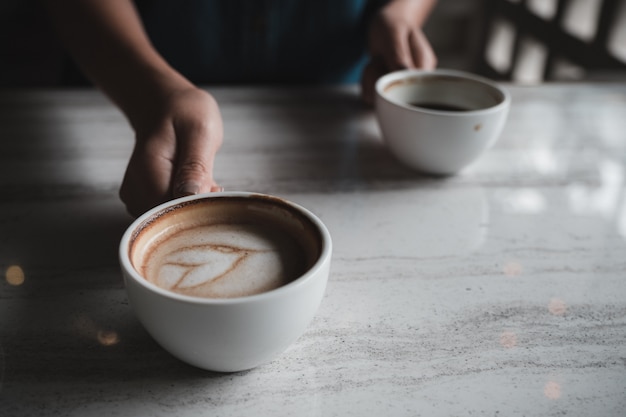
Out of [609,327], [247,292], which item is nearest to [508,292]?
[609,327]

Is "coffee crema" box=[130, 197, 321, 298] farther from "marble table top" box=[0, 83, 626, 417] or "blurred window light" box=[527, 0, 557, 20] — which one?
"blurred window light" box=[527, 0, 557, 20]

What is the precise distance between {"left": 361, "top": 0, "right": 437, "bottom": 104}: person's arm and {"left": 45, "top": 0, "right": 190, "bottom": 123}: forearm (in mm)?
436

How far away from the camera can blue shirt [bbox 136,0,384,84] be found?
4.41 feet

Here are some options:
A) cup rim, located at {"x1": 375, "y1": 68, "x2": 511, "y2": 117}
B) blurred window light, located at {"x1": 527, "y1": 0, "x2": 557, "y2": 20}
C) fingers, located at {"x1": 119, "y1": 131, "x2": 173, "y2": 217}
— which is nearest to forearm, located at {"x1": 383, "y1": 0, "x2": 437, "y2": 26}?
cup rim, located at {"x1": 375, "y1": 68, "x2": 511, "y2": 117}

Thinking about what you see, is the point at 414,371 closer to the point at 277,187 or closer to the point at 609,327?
the point at 609,327

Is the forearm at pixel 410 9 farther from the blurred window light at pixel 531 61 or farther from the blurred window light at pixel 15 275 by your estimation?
the blurred window light at pixel 531 61

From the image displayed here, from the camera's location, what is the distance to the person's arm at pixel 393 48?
3.88 ft

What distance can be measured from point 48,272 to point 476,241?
551 millimetres

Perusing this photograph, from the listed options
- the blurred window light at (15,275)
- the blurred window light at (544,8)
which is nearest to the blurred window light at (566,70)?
the blurred window light at (544,8)

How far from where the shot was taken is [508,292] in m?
0.69

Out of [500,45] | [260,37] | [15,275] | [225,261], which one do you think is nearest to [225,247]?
[225,261]

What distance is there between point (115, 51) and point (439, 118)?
1.86 ft

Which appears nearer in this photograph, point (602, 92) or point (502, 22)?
point (602, 92)

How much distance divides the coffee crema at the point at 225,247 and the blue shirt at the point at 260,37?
0.84 meters
